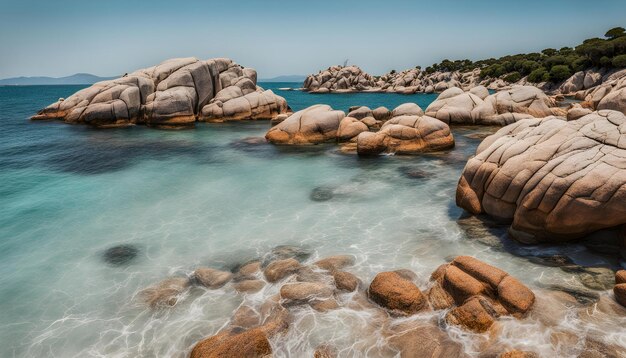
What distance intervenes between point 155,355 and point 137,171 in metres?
17.3

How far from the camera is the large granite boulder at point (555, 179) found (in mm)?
10055

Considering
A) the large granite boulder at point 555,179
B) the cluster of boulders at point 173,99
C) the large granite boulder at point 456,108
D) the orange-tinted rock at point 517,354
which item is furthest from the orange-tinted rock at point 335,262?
the cluster of boulders at point 173,99

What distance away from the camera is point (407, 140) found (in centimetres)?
2450

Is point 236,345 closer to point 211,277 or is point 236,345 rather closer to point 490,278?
point 211,277

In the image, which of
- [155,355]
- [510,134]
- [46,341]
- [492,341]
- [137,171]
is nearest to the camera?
[492,341]

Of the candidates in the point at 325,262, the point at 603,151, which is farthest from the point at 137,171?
the point at 603,151

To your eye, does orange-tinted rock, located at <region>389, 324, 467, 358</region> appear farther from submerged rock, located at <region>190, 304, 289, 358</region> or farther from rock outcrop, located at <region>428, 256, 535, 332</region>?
submerged rock, located at <region>190, 304, 289, 358</region>

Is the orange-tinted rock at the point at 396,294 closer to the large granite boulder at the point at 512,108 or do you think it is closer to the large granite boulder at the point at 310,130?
the large granite boulder at the point at 310,130

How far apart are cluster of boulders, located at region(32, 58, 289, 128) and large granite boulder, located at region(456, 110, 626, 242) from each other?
3298 centimetres

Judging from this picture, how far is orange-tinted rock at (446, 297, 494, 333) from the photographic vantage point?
762cm

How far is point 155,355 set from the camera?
7.79 meters

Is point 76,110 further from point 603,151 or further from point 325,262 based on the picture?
point 603,151

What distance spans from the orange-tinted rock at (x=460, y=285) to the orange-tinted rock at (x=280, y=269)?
4225mm

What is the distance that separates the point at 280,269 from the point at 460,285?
16.0 feet
